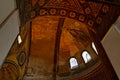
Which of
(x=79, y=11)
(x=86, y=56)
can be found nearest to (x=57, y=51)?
(x=86, y=56)

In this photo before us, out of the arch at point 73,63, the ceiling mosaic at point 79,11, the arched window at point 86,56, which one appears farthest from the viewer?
the arch at point 73,63

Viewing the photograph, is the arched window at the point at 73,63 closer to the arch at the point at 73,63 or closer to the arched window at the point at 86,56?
the arch at the point at 73,63

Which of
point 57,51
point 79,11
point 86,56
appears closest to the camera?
point 79,11

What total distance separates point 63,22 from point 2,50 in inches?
266

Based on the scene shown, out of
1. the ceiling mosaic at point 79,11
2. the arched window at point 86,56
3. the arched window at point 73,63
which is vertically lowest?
the arched window at point 73,63

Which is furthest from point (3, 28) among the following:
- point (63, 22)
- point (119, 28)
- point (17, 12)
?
point (63, 22)

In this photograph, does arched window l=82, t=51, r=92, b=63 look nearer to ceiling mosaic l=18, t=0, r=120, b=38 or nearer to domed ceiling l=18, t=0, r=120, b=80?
domed ceiling l=18, t=0, r=120, b=80

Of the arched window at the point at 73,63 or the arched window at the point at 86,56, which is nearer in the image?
the arched window at the point at 86,56

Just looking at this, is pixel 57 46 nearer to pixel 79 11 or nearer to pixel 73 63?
pixel 73 63

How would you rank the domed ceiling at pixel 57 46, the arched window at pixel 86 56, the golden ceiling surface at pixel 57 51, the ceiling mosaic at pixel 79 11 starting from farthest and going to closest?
the arched window at pixel 86 56
the domed ceiling at pixel 57 46
the golden ceiling surface at pixel 57 51
the ceiling mosaic at pixel 79 11

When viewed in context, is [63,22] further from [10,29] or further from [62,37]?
[10,29]

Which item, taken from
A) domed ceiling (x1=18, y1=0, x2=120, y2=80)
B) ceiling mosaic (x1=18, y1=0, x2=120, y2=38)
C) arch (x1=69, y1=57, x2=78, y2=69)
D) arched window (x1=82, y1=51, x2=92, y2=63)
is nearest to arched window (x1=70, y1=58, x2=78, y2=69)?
arch (x1=69, y1=57, x2=78, y2=69)

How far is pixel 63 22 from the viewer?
34.7ft

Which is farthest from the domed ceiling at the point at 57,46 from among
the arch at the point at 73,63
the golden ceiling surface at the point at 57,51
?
the arch at the point at 73,63
